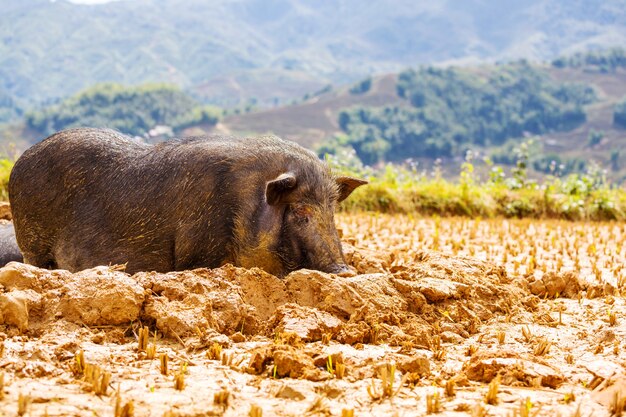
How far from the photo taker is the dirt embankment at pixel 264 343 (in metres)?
3.28

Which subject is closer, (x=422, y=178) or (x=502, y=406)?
(x=502, y=406)

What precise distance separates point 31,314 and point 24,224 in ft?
6.14

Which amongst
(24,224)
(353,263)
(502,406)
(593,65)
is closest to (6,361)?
(502,406)

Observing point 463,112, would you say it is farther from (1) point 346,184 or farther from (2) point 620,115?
(1) point 346,184

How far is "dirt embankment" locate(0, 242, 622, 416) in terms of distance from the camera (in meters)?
3.28

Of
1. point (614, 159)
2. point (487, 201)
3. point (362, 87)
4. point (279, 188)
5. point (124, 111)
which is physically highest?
point (362, 87)

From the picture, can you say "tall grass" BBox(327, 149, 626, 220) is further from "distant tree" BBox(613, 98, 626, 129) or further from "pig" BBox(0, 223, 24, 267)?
"distant tree" BBox(613, 98, 626, 129)

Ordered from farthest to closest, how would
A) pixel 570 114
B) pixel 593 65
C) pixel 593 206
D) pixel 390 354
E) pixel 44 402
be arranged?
1. pixel 593 65
2. pixel 570 114
3. pixel 593 206
4. pixel 390 354
5. pixel 44 402

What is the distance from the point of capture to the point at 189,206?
5148mm

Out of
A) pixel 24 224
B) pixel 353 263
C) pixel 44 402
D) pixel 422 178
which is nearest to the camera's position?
pixel 44 402

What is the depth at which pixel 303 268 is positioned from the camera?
5.15m

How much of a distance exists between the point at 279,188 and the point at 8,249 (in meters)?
2.68

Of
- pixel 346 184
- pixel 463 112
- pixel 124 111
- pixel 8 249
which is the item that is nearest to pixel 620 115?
pixel 463 112

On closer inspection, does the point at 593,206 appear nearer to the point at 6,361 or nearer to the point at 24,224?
the point at 24,224
